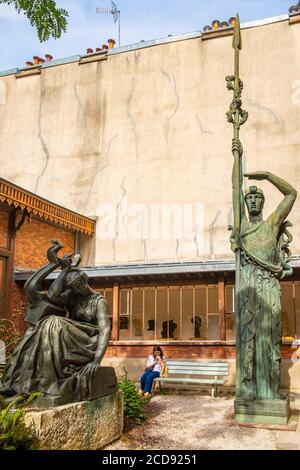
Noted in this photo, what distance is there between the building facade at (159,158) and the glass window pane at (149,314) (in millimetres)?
32

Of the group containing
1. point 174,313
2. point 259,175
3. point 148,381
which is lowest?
point 148,381

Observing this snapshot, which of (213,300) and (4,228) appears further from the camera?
(4,228)

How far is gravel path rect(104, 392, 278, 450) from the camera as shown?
551 centimetres

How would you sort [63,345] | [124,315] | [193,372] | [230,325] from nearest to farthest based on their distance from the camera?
[63,345] → [193,372] → [230,325] → [124,315]

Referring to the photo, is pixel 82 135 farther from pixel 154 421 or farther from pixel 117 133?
pixel 154 421

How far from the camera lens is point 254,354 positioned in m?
6.73

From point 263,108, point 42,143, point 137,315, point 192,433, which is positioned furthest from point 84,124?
point 192,433

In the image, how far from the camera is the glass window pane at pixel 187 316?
13.5 m

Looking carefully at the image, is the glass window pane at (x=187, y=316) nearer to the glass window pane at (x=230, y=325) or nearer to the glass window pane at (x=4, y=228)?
the glass window pane at (x=230, y=325)

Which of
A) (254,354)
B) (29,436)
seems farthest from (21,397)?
(254,354)

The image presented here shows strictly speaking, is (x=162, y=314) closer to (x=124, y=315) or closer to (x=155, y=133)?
(x=124, y=315)

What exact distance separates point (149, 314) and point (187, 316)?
1.18 meters

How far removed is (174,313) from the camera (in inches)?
536

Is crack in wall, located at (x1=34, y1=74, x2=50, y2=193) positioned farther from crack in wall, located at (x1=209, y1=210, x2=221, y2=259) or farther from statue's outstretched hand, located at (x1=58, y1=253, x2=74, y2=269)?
statue's outstretched hand, located at (x1=58, y1=253, x2=74, y2=269)
